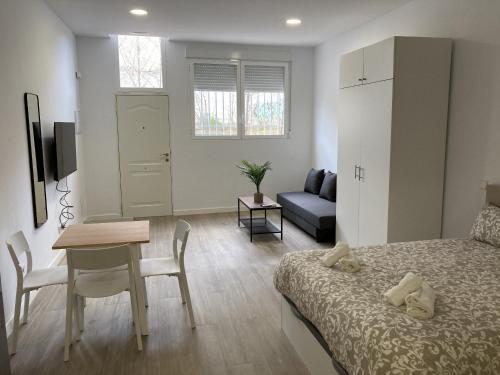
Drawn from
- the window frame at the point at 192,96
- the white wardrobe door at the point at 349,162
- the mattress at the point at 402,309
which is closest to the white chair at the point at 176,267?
the mattress at the point at 402,309

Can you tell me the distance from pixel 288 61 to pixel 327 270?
4988mm

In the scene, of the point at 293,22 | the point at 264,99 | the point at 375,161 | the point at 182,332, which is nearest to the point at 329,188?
the point at 375,161

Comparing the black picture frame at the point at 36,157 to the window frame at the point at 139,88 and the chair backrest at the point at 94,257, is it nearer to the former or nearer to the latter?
Answer: the chair backrest at the point at 94,257

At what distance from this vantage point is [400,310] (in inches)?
76.3

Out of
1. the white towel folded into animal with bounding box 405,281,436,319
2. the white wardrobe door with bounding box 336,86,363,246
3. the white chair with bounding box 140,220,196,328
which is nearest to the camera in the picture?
the white towel folded into animal with bounding box 405,281,436,319

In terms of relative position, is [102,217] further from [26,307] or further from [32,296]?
[26,307]

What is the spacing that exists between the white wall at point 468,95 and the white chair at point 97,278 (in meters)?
2.91

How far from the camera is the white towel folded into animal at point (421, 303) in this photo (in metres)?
1.87

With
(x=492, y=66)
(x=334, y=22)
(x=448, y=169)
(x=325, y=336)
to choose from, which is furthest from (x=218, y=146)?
(x=325, y=336)

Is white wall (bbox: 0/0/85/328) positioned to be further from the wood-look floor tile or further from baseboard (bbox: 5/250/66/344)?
the wood-look floor tile

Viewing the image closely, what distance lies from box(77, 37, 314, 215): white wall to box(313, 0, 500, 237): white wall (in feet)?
9.42

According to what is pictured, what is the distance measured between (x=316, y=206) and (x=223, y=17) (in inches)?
105

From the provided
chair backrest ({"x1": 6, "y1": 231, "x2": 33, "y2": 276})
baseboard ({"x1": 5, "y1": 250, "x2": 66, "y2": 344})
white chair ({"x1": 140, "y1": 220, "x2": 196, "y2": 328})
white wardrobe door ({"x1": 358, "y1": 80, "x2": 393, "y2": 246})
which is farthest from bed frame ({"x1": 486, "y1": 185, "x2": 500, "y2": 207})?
baseboard ({"x1": 5, "y1": 250, "x2": 66, "y2": 344})

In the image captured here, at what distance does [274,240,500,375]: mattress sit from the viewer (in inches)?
65.7
